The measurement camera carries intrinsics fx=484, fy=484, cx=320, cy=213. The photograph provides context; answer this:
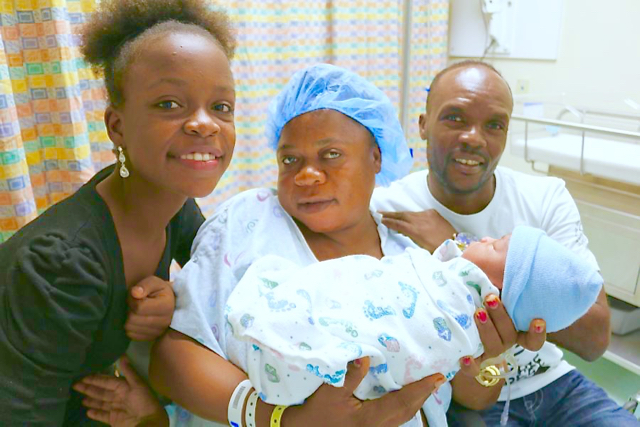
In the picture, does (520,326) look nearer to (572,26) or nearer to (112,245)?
(112,245)

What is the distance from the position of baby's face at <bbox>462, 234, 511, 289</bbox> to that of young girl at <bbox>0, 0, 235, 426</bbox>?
0.56 m

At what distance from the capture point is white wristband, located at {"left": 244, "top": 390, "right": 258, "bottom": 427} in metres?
0.88

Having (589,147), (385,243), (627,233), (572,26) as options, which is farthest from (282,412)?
(572,26)

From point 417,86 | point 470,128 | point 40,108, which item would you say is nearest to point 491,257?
point 470,128

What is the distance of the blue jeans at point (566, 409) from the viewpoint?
1.29 m

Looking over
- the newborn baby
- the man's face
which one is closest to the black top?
the newborn baby

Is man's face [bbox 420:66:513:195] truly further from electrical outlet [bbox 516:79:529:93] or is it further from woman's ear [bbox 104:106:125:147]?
electrical outlet [bbox 516:79:529:93]

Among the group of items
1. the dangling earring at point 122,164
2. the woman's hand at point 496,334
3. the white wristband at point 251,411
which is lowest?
the white wristband at point 251,411

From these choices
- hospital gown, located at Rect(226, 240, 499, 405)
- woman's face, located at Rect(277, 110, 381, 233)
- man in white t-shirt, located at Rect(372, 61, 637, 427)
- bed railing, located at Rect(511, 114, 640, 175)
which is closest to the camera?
hospital gown, located at Rect(226, 240, 499, 405)

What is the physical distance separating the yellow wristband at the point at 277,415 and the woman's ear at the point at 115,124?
613 mm

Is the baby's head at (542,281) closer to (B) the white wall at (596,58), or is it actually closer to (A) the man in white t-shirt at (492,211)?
(A) the man in white t-shirt at (492,211)

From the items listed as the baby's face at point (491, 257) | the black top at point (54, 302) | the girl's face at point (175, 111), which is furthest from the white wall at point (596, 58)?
the black top at point (54, 302)

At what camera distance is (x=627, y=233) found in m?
1.66

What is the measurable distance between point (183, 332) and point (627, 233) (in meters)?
1.50
